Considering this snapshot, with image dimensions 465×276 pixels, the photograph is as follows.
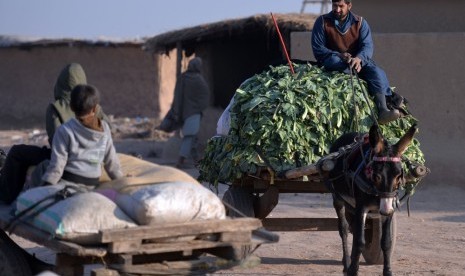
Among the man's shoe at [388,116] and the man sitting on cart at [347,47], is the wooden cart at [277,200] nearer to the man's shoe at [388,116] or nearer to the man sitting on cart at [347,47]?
the man's shoe at [388,116]

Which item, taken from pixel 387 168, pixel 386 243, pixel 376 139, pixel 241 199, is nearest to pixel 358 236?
pixel 386 243

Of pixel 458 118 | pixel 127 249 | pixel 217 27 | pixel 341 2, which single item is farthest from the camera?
pixel 217 27

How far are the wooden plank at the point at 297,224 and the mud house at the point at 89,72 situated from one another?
54.9 ft

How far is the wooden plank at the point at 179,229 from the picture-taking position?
5645 mm

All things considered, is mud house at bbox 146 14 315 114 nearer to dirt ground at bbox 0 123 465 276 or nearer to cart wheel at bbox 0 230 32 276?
dirt ground at bbox 0 123 465 276

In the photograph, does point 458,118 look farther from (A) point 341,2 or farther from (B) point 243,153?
(B) point 243,153

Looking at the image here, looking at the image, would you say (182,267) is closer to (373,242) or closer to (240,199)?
(240,199)

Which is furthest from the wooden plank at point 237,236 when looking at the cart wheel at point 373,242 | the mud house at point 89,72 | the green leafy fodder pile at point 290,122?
the mud house at point 89,72

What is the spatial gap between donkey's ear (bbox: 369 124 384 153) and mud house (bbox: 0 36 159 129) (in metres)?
18.1

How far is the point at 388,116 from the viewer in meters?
8.87

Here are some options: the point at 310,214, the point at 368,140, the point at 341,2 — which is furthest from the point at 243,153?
the point at 310,214

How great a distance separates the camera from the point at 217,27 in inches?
744

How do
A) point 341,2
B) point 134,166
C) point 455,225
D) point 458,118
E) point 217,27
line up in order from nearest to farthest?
1. point 134,166
2. point 341,2
3. point 455,225
4. point 458,118
5. point 217,27

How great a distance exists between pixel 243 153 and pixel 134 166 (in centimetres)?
206
